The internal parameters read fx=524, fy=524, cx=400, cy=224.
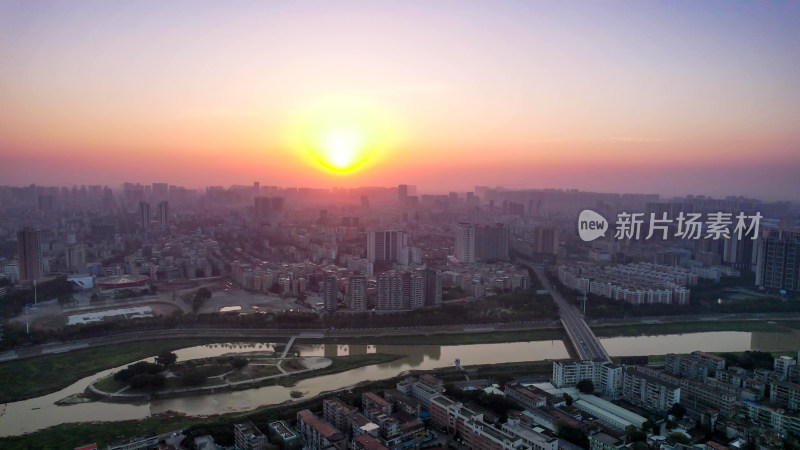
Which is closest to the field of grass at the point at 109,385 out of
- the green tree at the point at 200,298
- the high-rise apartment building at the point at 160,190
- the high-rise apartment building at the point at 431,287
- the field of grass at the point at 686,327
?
the green tree at the point at 200,298

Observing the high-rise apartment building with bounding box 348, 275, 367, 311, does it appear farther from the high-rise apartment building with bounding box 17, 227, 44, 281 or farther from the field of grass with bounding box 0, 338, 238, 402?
the high-rise apartment building with bounding box 17, 227, 44, 281

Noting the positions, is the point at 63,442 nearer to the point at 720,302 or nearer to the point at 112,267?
the point at 112,267

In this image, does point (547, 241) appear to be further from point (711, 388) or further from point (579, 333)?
point (711, 388)

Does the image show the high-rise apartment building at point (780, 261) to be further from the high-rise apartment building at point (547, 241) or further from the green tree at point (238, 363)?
the green tree at point (238, 363)

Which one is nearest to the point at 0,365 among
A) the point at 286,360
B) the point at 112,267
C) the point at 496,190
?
the point at 286,360

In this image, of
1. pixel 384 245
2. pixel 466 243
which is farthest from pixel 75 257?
pixel 466 243

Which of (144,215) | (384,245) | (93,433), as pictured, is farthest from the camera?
(144,215)
